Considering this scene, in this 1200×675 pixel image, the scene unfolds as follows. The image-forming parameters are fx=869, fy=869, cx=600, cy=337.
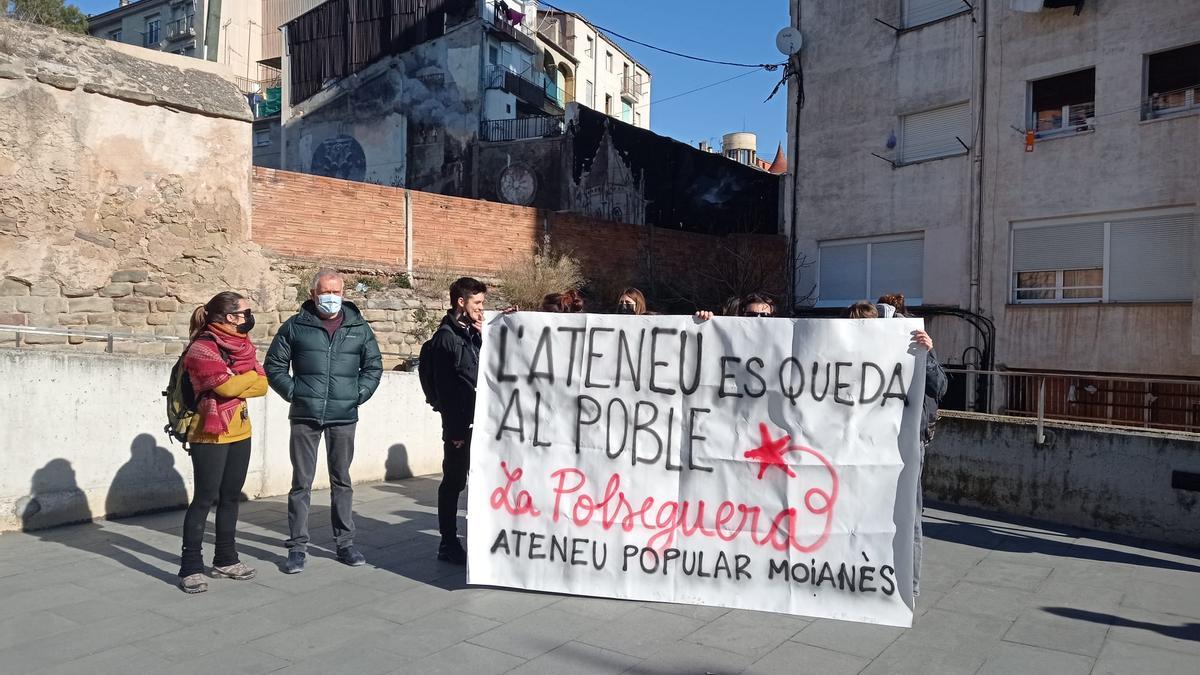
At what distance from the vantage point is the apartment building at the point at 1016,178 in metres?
→ 13.4

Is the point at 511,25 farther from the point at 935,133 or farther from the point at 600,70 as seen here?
the point at 600,70

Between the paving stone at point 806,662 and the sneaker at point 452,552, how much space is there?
2.41 meters

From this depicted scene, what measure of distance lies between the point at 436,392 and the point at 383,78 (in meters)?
27.8

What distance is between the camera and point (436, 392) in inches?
230

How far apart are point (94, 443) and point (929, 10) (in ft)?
52.1

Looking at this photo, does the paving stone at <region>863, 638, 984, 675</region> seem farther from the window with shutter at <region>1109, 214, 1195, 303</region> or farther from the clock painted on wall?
the clock painted on wall

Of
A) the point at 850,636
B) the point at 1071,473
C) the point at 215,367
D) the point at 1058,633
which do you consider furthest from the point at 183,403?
the point at 1071,473

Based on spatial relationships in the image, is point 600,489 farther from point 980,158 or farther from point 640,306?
point 980,158

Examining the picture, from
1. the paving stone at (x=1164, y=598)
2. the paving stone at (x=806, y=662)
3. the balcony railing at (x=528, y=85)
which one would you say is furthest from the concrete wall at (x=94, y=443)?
the balcony railing at (x=528, y=85)

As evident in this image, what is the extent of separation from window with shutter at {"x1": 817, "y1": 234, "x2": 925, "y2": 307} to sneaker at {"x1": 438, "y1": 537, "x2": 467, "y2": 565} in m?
12.1

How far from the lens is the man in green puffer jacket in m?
5.57

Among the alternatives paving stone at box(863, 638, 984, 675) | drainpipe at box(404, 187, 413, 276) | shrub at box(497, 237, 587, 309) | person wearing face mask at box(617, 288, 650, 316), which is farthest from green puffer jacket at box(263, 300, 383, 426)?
shrub at box(497, 237, 587, 309)

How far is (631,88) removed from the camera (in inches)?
2311

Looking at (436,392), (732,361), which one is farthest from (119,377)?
(732,361)
